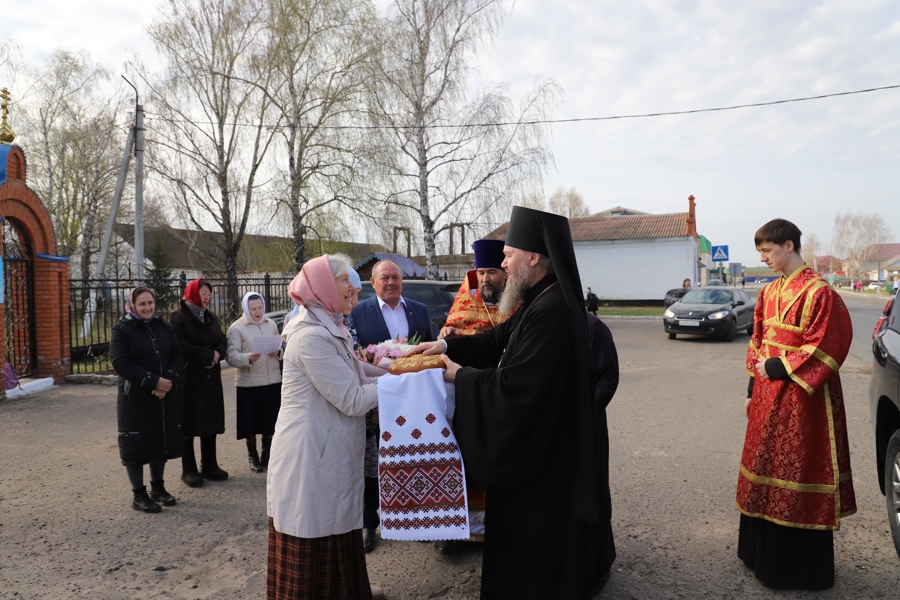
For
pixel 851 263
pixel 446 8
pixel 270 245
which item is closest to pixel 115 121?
pixel 270 245

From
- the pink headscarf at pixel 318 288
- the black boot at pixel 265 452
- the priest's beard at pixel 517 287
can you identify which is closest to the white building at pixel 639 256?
the black boot at pixel 265 452

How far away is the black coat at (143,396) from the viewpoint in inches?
189

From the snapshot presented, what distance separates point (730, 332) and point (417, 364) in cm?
1556

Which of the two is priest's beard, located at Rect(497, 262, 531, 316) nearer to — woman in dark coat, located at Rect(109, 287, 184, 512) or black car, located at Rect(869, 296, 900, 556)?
black car, located at Rect(869, 296, 900, 556)

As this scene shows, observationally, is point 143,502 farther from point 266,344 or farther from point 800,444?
point 800,444

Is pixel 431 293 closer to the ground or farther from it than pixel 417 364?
farther from it

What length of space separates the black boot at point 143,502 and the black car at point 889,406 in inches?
200

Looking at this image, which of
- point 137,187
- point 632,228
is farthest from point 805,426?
point 632,228

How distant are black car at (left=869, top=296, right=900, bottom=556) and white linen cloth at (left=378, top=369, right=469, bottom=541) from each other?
9.12 feet

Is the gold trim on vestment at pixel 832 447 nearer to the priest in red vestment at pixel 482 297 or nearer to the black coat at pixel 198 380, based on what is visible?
the priest in red vestment at pixel 482 297

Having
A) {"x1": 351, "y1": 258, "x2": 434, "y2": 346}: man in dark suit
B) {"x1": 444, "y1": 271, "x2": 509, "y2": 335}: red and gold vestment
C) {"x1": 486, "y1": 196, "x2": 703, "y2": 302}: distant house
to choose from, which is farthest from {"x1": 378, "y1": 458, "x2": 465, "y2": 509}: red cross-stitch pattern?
{"x1": 486, "y1": 196, "x2": 703, "y2": 302}: distant house

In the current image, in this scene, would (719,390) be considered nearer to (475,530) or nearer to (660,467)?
(660,467)

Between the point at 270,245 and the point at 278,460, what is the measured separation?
22099mm

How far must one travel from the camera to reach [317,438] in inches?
108
